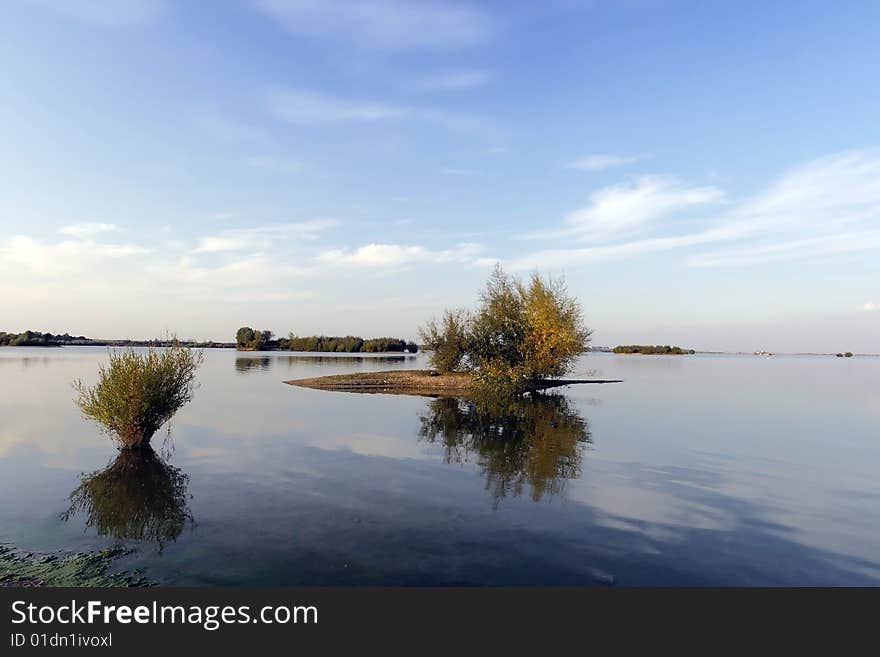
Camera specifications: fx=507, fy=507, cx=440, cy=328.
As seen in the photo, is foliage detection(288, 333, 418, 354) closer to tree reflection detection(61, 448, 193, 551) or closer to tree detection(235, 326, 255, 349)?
tree detection(235, 326, 255, 349)

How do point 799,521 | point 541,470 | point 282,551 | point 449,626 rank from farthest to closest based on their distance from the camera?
point 541,470
point 799,521
point 282,551
point 449,626

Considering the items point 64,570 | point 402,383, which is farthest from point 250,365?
point 64,570

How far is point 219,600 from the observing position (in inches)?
304

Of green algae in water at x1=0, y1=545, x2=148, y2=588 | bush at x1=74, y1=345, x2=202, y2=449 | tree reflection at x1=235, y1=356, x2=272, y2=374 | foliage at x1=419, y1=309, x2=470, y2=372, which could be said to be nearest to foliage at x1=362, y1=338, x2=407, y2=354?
tree reflection at x1=235, y1=356, x2=272, y2=374

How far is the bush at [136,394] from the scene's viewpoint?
62.7 feet

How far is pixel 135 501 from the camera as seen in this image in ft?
43.0

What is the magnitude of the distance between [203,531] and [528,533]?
6.93m

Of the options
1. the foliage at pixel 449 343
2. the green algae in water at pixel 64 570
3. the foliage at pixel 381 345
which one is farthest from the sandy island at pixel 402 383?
the foliage at pixel 381 345

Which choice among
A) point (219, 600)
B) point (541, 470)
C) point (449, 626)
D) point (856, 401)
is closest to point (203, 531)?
point (219, 600)

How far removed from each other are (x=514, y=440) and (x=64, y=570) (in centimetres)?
1668

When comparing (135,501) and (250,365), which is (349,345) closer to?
(250,365)

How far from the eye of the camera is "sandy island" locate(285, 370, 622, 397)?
47.2 metres

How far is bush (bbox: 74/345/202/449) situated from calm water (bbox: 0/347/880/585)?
994 millimetres

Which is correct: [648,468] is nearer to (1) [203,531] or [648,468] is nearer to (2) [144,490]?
(1) [203,531]
